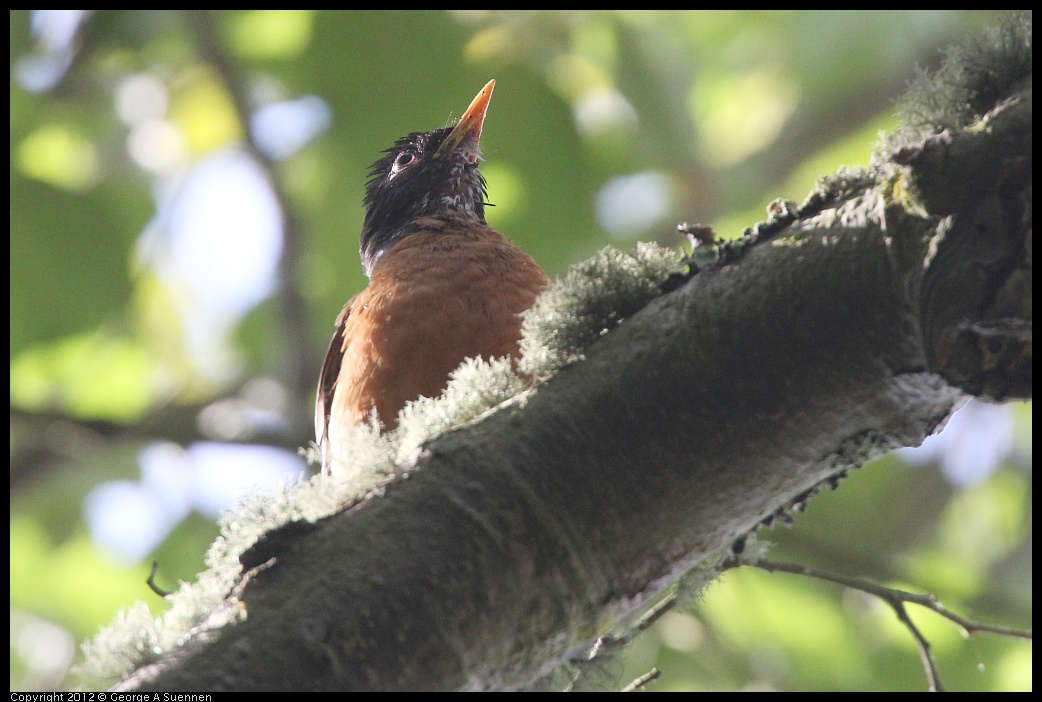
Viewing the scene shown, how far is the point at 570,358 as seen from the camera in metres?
2.24

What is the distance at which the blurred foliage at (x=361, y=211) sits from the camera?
642 cm

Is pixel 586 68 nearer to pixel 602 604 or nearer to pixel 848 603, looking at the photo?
pixel 848 603

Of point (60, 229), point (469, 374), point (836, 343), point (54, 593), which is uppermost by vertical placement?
point (60, 229)

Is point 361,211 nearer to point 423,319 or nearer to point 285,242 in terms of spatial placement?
point 285,242

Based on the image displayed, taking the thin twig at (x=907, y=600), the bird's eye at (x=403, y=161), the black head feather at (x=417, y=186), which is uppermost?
the bird's eye at (x=403, y=161)

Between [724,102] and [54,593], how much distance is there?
780 centimetres

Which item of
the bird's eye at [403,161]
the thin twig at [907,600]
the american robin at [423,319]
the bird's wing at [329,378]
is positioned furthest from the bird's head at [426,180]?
the thin twig at [907,600]

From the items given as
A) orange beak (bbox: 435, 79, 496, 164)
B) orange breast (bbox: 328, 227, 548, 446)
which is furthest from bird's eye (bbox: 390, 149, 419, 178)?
orange breast (bbox: 328, 227, 548, 446)

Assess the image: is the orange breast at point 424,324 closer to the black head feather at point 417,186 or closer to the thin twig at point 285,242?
the black head feather at point 417,186

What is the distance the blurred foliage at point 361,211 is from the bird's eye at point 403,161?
0.61m

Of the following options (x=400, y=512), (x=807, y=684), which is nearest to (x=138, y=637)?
(x=400, y=512)

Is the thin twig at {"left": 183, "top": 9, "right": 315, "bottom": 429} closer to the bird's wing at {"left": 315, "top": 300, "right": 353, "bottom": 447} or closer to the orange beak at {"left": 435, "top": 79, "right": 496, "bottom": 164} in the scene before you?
the orange beak at {"left": 435, "top": 79, "right": 496, "bottom": 164}

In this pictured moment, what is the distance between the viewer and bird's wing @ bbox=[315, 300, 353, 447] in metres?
4.73

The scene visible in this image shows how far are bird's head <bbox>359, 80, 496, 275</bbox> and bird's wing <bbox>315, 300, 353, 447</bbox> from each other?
133cm
